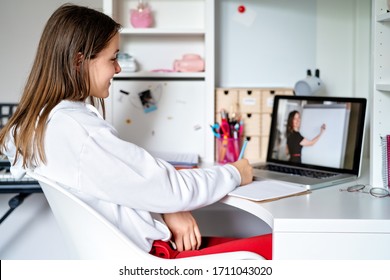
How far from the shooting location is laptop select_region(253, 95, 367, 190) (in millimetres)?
1544

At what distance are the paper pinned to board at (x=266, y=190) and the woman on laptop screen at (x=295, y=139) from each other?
29 centimetres

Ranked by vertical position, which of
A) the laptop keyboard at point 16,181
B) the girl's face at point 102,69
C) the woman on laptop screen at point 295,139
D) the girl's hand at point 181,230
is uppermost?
the girl's face at point 102,69

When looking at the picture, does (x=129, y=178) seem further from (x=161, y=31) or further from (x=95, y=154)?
(x=161, y=31)

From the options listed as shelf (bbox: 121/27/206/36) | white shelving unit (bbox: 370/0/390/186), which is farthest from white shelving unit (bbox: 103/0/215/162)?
white shelving unit (bbox: 370/0/390/186)

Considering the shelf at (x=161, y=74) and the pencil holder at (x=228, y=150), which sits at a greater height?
the shelf at (x=161, y=74)

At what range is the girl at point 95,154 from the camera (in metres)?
1.04

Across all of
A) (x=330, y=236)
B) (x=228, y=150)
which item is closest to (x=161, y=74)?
(x=228, y=150)

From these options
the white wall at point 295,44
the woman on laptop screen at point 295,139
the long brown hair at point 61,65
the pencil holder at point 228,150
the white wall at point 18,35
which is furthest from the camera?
the white wall at point 18,35

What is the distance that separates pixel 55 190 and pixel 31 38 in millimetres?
1347

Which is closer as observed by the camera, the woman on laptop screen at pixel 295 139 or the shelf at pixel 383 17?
the shelf at pixel 383 17

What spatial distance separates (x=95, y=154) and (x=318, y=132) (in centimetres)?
88

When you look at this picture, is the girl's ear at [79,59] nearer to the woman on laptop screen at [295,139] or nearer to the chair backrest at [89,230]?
the chair backrest at [89,230]

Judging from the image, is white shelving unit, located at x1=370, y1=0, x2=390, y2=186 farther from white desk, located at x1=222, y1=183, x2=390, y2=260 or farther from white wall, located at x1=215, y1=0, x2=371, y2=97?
white wall, located at x1=215, y1=0, x2=371, y2=97

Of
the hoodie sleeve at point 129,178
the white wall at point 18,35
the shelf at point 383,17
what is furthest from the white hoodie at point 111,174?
the white wall at point 18,35
